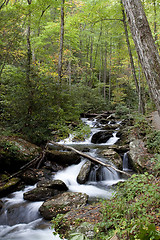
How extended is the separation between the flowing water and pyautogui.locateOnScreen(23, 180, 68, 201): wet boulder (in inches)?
6.9

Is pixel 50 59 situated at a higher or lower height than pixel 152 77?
higher

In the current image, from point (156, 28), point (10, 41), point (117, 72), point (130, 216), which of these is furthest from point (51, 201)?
point (117, 72)

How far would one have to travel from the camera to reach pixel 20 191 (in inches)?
238

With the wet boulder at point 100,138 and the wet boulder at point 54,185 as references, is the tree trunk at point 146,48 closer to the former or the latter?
the wet boulder at point 54,185

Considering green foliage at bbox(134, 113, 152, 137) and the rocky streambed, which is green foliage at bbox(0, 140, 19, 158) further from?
green foliage at bbox(134, 113, 152, 137)

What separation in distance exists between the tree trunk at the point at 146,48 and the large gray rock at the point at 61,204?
3.52 m

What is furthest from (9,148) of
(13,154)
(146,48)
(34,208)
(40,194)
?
(146,48)

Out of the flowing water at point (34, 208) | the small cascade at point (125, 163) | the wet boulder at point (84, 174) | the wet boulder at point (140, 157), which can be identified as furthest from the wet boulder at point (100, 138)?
the wet boulder at point (84, 174)

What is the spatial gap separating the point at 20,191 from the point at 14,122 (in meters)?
3.26

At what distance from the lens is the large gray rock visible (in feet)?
15.5

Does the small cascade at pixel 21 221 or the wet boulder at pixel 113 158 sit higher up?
the wet boulder at pixel 113 158

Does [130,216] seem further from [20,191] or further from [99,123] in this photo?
[99,123]

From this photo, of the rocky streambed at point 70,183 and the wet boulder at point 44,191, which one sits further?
the wet boulder at point 44,191

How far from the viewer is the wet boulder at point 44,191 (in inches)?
219
